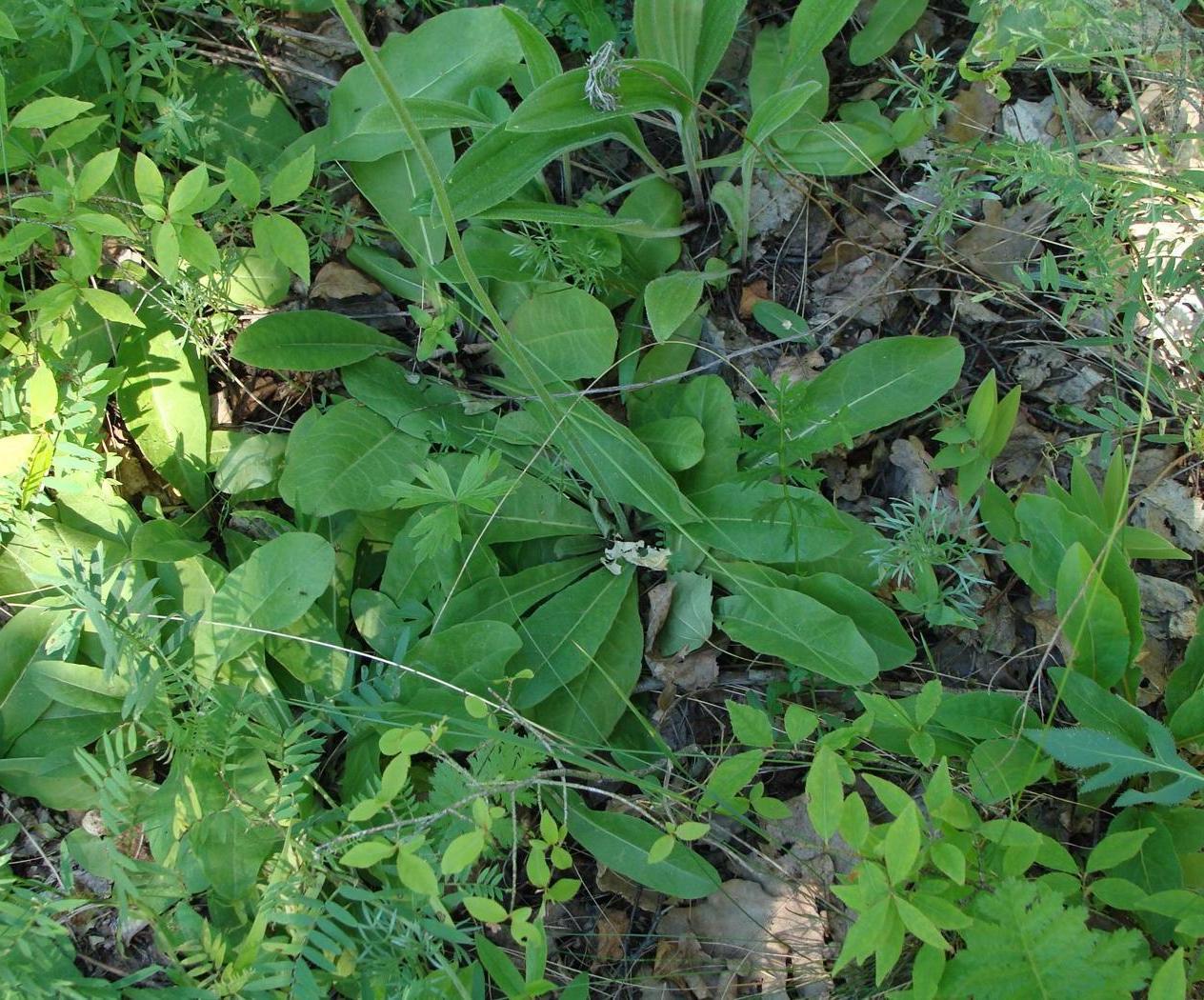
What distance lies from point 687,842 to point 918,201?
160cm

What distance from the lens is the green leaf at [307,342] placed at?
7.43 ft

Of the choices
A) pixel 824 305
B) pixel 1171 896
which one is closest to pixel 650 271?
pixel 824 305

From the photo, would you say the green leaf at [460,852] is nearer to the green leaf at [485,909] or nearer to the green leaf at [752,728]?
the green leaf at [485,909]

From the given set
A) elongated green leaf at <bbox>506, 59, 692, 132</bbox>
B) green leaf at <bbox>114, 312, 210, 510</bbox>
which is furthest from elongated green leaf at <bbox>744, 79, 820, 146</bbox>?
green leaf at <bbox>114, 312, 210, 510</bbox>

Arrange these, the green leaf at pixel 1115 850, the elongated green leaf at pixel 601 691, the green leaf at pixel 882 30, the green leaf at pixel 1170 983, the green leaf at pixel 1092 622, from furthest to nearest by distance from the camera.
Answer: the green leaf at pixel 882 30, the elongated green leaf at pixel 601 691, the green leaf at pixel 1092 622, the green leaf at pixel 1115 850, the green leaf at pixel 1170 983

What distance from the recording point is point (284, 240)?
2104 mm

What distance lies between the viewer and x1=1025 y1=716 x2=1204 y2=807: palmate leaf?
1.64 meters

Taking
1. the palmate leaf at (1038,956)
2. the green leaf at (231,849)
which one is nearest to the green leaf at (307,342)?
the green leaf at (231,849)

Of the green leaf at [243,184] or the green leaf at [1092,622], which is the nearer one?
Result: the green leaf at [1092,622]

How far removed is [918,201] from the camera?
227cm

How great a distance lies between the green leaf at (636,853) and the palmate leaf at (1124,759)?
27.3 inches

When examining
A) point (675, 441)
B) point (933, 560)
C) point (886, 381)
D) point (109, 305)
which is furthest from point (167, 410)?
point (933, 560)

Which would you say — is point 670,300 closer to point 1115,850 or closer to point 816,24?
point 816,24

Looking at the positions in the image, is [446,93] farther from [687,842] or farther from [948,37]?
[687,842]
